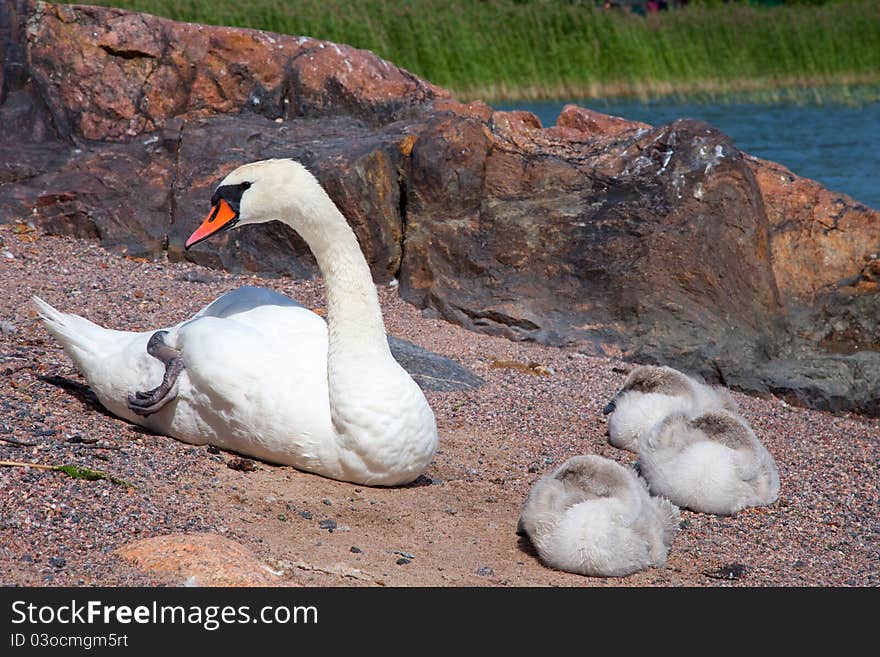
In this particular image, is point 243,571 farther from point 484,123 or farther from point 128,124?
point 128,124

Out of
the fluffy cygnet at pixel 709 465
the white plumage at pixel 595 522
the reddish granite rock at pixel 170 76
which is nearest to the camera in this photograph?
the white plumage at pixel 595 522

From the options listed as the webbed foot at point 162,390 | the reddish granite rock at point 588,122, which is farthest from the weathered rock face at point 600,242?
the webbed foot at point 162,390

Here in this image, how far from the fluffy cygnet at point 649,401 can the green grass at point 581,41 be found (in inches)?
506

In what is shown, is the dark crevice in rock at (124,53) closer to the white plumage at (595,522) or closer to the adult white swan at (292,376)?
the adult white swan at (292,376)

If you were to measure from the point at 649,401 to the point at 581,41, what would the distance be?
1597 centimetres

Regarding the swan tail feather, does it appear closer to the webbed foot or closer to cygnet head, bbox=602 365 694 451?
the webbed foot

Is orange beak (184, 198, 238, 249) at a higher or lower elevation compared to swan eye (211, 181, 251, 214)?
lower

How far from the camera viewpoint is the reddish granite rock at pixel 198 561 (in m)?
4.03

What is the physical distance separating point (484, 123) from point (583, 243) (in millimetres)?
1283

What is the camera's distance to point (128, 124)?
9.62 metres

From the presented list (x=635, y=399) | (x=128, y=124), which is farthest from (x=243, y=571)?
(x=128, y=124)

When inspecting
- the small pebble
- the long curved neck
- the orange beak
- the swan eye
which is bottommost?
the small pebble

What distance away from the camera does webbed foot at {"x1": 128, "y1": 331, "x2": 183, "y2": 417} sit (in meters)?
5.47

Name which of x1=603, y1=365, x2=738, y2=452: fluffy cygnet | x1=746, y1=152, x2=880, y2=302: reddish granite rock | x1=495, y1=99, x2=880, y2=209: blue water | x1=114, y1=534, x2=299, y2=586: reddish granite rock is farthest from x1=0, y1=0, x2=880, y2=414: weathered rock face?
x1=495, y1=99, x2=880, y2=209: blue water
